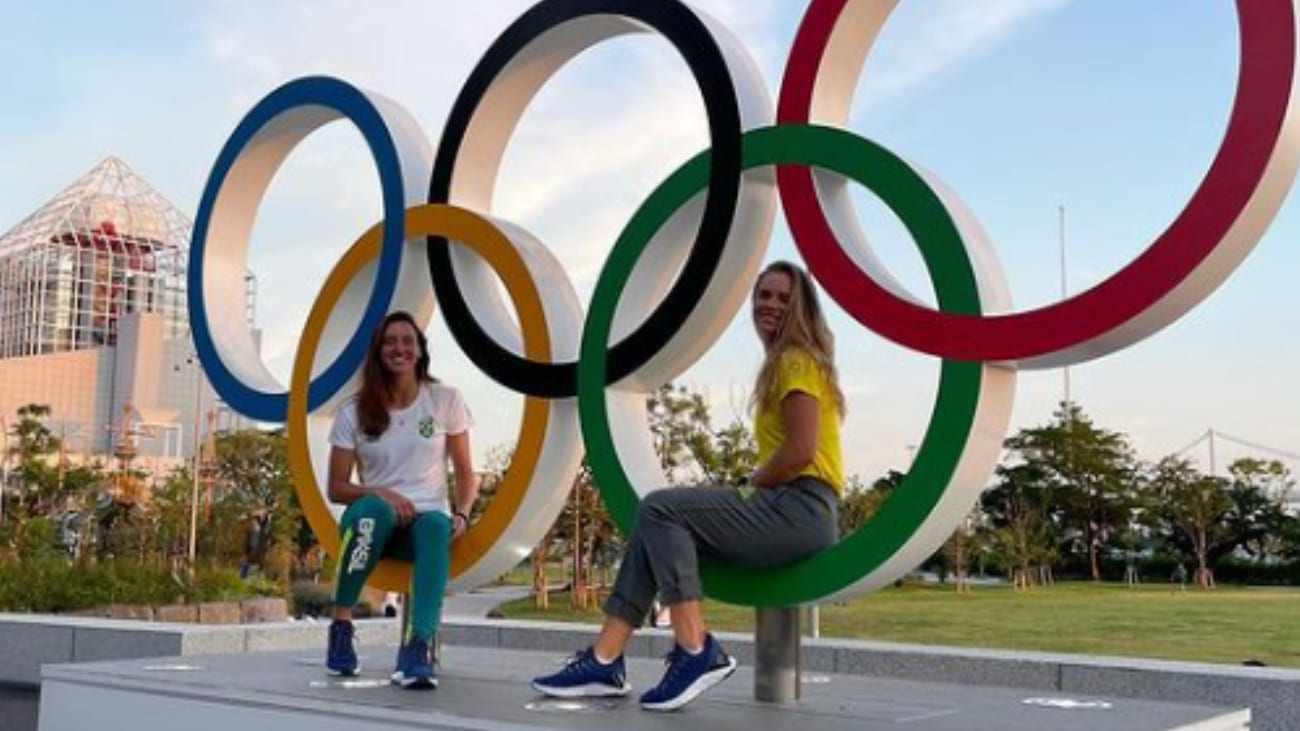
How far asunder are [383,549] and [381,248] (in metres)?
1.66

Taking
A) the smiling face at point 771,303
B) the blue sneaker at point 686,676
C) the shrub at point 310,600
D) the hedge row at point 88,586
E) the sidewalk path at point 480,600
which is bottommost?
the sidewalk path at point 480,600

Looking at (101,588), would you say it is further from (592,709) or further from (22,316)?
(22,316)

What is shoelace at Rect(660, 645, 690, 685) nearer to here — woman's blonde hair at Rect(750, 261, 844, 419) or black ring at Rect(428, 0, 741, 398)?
woman's blonde hair at Rect(750, 261, 844, 419)

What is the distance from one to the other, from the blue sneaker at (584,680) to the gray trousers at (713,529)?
0.19 metres

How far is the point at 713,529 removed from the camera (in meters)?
4.58

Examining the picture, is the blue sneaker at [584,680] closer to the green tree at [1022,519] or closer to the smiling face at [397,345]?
the smiling face at [397,345]

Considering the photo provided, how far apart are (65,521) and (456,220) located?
1371 inches

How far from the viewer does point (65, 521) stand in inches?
1469

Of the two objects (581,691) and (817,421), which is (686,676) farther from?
(817,421)

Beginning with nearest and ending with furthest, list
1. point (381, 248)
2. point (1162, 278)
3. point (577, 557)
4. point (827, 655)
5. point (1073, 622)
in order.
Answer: point (1162, 278) → point (381, 248) → point (827, 655) → point (1073, 622) → point (577, 557)

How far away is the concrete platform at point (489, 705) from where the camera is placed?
423 centimetres

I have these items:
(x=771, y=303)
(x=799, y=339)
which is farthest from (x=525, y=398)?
(x=799, y=339)

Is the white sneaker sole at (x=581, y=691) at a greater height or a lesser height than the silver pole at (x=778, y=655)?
lesser

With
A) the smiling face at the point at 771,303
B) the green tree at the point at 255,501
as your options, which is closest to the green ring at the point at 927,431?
the smiling face at the point at 771,303
